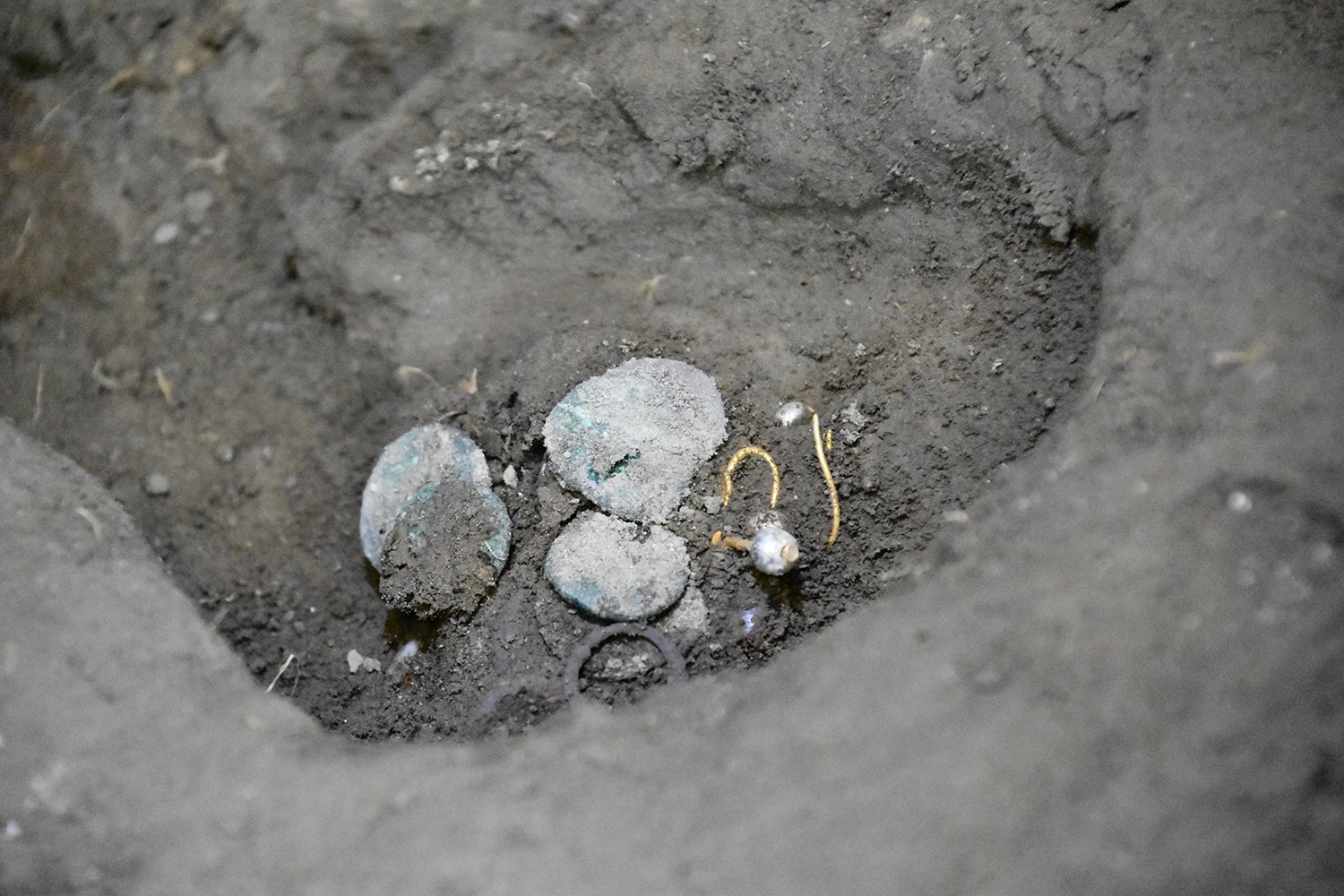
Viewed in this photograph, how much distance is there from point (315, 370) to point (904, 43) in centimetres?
179

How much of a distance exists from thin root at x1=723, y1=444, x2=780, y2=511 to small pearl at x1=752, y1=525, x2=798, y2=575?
0.44 ft

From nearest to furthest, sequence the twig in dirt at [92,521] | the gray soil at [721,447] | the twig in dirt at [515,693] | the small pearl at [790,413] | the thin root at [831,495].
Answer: the gray soil at [721,447]
the twig in dirt at [92,521]
the twig in dirt at [515,693]
the thin root at [831,495]
the small pearl at [790,413]

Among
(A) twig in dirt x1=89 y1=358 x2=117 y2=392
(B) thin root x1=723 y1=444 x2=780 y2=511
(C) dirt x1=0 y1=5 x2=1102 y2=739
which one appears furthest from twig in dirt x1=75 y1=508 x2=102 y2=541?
(B) thin root x1=723 y1=444 x2=780 y2=511

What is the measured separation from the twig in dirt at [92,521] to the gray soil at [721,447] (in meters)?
0.01

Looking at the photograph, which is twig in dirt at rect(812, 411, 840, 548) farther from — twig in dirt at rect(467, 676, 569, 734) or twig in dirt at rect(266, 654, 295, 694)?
twig in dirt at rect(266, 654, 295, 694)

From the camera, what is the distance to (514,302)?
112 inches

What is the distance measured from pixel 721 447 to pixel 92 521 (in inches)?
56.0

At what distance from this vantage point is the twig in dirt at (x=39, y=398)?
2.71 m

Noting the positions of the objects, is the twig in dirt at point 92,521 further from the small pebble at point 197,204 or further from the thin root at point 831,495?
the thin root at point 831,495

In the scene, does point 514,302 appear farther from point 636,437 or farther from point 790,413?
point 790,413

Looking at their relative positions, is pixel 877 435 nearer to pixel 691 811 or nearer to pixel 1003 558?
pixel 1003 558

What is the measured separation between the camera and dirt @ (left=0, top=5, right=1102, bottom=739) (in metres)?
2.41

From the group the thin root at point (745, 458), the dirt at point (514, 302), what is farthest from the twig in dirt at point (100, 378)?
the thin root at point (745, 458)

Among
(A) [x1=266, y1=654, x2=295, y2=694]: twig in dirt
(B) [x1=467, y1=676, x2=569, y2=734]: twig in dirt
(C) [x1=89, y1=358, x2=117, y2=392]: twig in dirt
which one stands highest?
(C) [x1=89, y1=358, x2=117, y2=392]: twig in dirt
